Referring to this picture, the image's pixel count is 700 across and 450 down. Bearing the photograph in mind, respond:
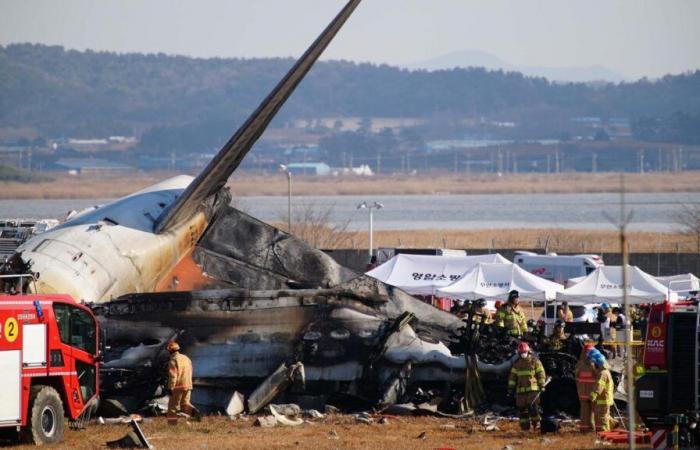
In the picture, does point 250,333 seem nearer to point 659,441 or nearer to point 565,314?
point 659,441

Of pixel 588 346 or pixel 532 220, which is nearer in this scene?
pixel 588 346

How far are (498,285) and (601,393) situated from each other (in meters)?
21.3

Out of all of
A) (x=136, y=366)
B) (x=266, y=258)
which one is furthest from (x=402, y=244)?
(x=136, y=366)

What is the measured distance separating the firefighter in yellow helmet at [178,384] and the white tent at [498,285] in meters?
20.2

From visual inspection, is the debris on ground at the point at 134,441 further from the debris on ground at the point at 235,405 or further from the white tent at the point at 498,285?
the white tent at the point at 498,285

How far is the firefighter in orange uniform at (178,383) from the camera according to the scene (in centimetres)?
2605

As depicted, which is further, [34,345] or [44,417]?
[44,417]

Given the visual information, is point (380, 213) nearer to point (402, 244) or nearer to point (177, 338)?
point (402, 244)

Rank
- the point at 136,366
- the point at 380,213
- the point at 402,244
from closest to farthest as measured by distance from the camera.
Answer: the point at 136,366, the point at 402,244, the point at 380,213

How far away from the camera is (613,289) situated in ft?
146

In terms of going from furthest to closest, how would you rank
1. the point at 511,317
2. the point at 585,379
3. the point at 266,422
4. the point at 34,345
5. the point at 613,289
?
1. the point at 613,289
2. the point at 511,317
3. the point at 266,422
4. the point at 585,379
5. the point at 34,345

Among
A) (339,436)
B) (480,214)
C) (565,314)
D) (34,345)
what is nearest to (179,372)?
(339,436)

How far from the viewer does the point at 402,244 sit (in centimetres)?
9719

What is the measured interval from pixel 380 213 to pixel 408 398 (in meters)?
150
